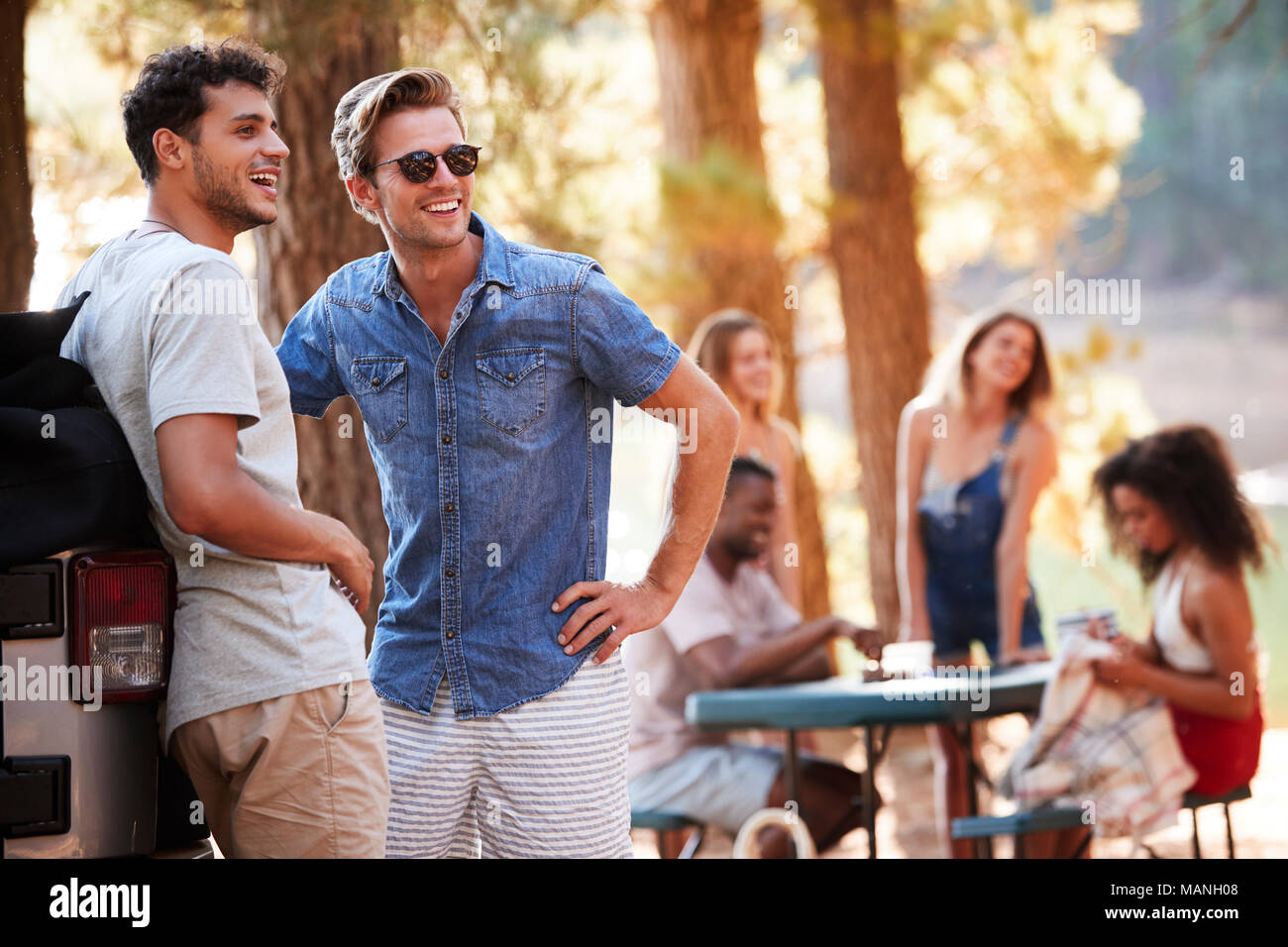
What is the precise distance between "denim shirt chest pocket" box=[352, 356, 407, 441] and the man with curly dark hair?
195mm

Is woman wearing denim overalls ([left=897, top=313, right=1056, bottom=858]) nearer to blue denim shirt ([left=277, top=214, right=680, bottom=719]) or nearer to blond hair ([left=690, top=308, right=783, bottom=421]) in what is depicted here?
blond hair ([left=690, top=308, right=783, bottom=421])

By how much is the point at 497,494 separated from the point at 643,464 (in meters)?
6.81

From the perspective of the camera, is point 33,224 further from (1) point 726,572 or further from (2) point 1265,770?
(2) point 1265,770

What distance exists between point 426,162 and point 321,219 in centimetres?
193

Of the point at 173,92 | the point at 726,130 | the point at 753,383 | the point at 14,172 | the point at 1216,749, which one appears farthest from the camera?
the point at 726,130

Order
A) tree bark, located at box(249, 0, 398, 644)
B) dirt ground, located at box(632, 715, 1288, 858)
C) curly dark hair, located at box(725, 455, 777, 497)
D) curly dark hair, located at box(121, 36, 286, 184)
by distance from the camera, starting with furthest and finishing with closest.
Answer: dirt ground, located at box(632, 715, 1288, 858) < curly dark hair, located at box(725, 455, 777, 497) < tree bark, located at box(249, 0, 398, 644) < curly dark hair, located at box(121, 36, 286, 184)

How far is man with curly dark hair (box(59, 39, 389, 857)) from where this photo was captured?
6.36 ft

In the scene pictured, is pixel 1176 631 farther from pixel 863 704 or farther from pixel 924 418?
pixel 924 418

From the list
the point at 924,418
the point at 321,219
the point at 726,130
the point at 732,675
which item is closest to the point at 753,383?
the point at 924,418

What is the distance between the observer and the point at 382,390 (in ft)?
7.49

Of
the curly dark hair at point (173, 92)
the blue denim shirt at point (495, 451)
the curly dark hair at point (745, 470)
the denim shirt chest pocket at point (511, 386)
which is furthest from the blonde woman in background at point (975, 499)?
the curly dark hair at point (173, 92)

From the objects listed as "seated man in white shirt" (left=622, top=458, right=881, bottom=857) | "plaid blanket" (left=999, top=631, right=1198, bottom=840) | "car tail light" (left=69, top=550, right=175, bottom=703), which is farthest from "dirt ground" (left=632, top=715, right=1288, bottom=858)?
"car tail light" (left=69, top=550, right=175, bottom=703)

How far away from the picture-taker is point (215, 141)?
7.08 feet
